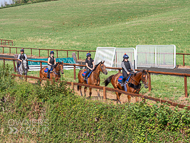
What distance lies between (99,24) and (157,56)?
45.6 meters

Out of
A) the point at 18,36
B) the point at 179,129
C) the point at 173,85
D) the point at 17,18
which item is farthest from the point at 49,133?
the point at 17,18

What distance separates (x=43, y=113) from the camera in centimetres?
895

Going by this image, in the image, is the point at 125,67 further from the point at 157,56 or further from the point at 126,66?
the point at 157,56

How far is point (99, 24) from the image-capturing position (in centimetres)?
6769

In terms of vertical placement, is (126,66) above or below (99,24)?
below

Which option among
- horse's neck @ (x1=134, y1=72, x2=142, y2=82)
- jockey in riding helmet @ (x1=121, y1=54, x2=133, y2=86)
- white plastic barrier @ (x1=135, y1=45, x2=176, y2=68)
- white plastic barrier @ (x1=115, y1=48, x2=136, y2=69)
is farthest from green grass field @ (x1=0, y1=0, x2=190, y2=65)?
horse's neck @ (x1=134, y1=72, x2=142, y2=82)

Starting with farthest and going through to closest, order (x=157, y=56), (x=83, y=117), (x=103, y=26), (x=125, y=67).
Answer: (x=103, y=26)
(x=157, y=56)
(x=125, y=67)
(x=83, y=117)

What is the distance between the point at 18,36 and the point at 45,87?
55180mm

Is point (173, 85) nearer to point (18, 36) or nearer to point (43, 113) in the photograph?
point (43, 113)

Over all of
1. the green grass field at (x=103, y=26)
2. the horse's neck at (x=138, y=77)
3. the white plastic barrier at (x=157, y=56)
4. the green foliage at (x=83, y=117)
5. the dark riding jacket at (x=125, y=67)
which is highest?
the green grass field at (x=103, y=26)

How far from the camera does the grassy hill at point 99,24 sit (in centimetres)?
4600

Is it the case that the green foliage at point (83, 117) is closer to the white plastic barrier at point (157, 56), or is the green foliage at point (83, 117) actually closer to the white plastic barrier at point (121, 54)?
the white plastic barrier at point (121, 54)

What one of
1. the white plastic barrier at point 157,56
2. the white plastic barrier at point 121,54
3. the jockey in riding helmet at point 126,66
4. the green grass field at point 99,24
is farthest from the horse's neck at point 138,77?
the green grass field at point 99,24

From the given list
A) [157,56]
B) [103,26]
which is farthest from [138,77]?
[103,26]
